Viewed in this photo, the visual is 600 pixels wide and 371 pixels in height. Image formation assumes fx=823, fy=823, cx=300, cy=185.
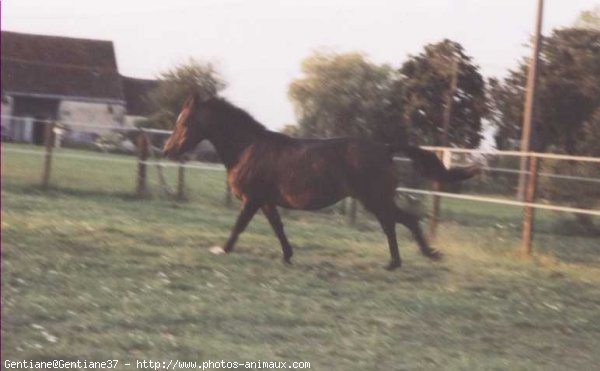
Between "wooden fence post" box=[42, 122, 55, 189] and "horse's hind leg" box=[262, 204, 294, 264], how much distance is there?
1897mm

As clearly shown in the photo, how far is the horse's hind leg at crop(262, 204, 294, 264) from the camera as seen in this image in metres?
6.50

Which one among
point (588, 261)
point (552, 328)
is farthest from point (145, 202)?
point (552, 328)

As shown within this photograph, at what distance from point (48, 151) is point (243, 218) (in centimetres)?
278

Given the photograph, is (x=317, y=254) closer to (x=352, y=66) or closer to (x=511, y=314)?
(x=511, y=314)

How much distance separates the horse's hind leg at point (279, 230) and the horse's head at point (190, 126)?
0.77 meters

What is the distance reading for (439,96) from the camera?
24.9ft

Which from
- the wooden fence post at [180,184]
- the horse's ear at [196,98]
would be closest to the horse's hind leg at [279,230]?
the horse's ear at [196,98]

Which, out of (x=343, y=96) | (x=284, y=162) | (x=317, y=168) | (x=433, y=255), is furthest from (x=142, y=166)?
(x=433, y=255)

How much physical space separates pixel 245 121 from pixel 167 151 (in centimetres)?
68

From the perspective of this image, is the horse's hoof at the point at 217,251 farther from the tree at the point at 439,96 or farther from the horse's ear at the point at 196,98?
the tree at the point at 439,96

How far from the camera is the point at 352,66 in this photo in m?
8.87

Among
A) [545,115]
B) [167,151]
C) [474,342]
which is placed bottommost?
[474,342]

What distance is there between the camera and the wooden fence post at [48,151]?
23.4ft

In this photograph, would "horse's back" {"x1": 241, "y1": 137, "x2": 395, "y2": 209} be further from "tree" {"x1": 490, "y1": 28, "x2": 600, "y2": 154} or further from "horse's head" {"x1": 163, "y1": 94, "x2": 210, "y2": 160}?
"tree" {"x1": 490, "y1": 28, "x2": 600, "y2": 154}
